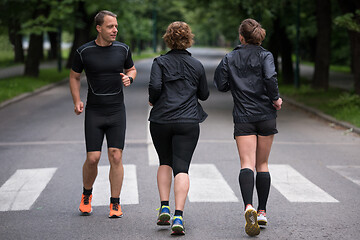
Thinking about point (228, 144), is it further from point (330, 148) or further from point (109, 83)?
point (109, 83)

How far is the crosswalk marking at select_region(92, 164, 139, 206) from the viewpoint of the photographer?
270 inches

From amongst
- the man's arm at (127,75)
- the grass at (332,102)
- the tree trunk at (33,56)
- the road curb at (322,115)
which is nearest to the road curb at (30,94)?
the tree trunk at (33,56)

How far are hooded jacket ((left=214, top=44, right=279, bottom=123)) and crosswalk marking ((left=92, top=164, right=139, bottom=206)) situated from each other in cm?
185

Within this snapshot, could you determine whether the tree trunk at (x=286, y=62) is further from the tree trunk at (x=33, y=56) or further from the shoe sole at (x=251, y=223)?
the shoe sole at (x=251, y=223)

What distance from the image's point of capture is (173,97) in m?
5.50

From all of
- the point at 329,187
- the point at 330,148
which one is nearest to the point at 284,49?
the point at 330,148

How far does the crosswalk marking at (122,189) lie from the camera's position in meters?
6.85

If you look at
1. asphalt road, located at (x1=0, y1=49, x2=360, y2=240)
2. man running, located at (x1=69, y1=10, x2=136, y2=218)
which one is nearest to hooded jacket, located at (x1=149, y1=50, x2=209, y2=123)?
man running, located at (x1=69, y1=10, x2=136, y2=218)

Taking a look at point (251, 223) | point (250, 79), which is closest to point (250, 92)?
point (250, 79)

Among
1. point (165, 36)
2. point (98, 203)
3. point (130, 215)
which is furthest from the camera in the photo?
point (98, 203)

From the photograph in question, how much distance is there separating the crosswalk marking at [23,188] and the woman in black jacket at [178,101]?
1.91 m

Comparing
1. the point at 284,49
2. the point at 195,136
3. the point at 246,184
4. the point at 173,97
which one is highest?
the point at 173,97

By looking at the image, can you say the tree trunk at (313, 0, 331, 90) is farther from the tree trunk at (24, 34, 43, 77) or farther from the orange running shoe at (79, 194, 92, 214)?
the orange running shoe at (79, 194, 92, 214)

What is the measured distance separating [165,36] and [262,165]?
1.44 metres
